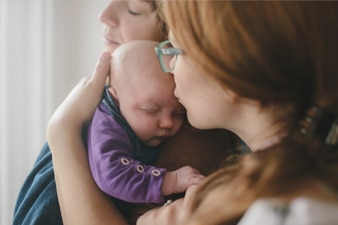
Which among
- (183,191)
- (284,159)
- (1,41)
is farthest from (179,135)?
(1,41)

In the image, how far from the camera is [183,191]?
1108mm

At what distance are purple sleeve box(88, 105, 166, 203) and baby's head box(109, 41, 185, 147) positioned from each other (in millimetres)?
71

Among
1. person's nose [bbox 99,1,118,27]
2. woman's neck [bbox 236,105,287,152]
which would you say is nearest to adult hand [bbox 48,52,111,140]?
person's nose [bbox 99,1,118,27]

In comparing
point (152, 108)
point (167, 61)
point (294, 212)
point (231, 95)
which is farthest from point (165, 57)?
point (294, 212)

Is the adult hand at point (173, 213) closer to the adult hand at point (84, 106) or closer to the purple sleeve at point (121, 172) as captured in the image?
the purple sleeve at point (121, 172)

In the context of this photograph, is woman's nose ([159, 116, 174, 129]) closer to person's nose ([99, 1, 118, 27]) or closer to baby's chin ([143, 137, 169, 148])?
baby's chin ([143, 137, 169, 148])

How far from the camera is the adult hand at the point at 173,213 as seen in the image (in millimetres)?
986

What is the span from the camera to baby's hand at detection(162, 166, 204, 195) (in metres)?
1.09

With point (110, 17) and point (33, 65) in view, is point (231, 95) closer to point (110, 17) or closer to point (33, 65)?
point (110, 17)

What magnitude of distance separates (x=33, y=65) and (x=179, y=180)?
1.02 metres

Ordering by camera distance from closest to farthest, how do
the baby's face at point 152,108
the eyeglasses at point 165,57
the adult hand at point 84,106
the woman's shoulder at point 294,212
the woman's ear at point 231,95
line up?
the woman's shoulder at point 294,212, the woman's ear at point 231,95, the eyeglasses at point 165,57, the baby's face at point 152,108, the adult hand at point 84,106

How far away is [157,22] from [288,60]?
22.5 inches

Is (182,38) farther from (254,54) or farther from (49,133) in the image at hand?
(49,133)

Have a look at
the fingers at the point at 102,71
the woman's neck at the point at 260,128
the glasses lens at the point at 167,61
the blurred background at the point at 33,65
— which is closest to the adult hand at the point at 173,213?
the woman's neck at the point at 260,128
